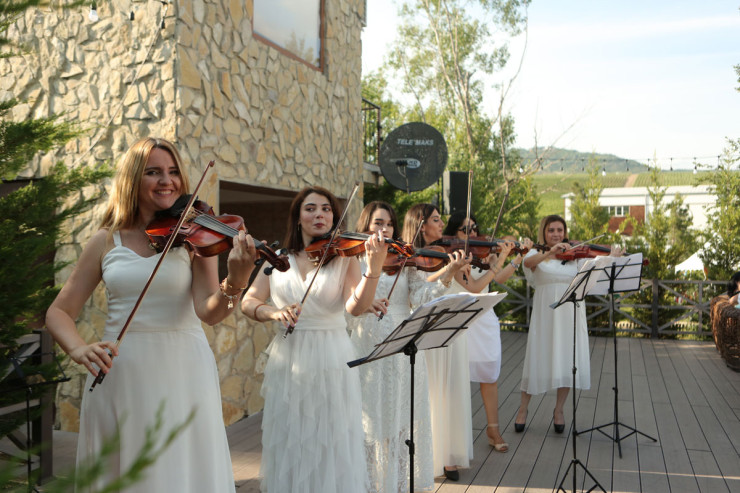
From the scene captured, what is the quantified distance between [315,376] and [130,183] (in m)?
1.47

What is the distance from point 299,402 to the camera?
3.47m

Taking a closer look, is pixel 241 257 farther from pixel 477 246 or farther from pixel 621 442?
pixel 621 442

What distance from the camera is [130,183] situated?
2549 millimetres

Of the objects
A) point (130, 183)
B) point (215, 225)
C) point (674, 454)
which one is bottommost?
point (674, 454)

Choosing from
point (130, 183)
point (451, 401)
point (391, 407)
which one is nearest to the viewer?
point (130, 183)

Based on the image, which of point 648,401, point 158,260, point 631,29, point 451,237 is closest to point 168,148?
point 158,260

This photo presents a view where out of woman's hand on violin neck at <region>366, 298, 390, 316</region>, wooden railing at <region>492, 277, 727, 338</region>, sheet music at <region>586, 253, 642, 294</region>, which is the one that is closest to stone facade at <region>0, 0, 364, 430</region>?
woman's hand on violin neck at <region>366, 298, 390, 316</region>

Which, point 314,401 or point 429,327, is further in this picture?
point 314,401

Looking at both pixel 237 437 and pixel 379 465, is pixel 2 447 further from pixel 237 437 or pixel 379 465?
pixel 379 465

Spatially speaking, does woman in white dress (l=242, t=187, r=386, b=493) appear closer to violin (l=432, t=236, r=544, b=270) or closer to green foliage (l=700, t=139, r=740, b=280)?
violin (l=432, t=236, r=544, b=270)

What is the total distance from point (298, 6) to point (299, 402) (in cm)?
536

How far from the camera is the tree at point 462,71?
23.5m

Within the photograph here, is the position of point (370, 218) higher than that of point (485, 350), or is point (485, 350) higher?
point (370, 218)

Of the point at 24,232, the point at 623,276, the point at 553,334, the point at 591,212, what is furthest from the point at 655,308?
the point at 24,232
